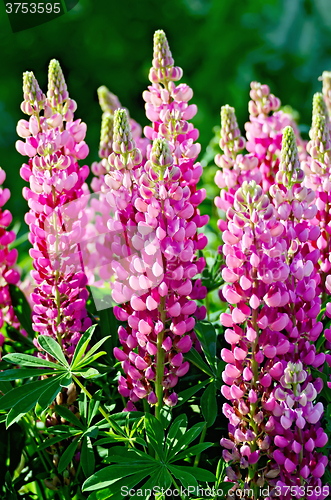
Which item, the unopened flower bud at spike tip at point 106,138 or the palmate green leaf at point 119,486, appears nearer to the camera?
the palmate green leaf at point 119,486

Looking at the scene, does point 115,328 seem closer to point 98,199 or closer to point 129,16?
point 98,199

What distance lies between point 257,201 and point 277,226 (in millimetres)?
42

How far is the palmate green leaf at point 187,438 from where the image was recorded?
2.49ft

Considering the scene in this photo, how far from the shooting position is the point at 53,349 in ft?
2.67

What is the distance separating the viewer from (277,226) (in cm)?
73

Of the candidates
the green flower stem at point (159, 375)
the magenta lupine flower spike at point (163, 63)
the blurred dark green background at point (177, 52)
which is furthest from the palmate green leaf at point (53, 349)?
the blurred dark green background at point (177, 52)

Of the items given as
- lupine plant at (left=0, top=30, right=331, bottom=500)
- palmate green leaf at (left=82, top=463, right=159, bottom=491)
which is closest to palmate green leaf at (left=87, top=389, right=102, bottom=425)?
lupine plant at (left=0, top=30, right=331, bottom=500)

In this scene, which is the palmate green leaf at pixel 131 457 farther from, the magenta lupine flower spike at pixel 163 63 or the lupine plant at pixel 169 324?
the magenta lupine flower spike at pixel 163 63

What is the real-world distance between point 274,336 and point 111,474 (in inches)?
11.4

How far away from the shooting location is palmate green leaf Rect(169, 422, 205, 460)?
0.76 metres

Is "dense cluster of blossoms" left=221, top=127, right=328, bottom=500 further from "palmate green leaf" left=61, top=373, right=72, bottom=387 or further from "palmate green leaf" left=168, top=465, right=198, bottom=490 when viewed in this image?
"palmate green leaf" left=61, top=373, right=72, bottom=387

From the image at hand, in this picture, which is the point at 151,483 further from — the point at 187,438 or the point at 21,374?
the point at 21,374

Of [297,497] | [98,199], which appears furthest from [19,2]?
[297,497]

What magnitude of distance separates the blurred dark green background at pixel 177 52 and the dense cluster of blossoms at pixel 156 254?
261 cm
